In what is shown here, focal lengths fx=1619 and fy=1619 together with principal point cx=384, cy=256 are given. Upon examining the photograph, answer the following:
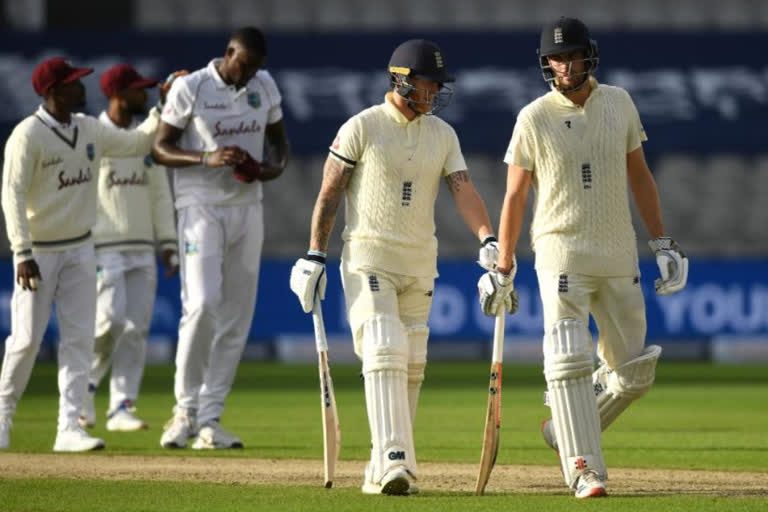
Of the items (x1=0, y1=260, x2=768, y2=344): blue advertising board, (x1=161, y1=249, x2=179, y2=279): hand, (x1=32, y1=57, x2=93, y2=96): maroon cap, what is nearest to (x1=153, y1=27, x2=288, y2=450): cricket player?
(x1=32, y1=57, x2=93, y2=96): maroon cap

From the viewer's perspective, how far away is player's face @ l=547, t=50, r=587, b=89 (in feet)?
22.2

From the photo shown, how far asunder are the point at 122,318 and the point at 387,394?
4.22m

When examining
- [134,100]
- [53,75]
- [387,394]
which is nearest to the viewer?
[387,394]

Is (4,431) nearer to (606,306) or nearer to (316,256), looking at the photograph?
(316,256)

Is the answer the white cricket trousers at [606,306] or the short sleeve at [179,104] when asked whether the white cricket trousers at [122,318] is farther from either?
the white cricket trousers at [606,306]

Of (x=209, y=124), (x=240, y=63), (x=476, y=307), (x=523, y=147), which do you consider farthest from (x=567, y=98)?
(x=476, y=307)

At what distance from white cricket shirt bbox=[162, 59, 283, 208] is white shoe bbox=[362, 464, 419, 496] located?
9.23 ft

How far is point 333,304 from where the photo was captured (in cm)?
1850

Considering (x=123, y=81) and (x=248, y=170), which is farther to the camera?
(x=123, y=81)

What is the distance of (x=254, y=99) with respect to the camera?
364 inches

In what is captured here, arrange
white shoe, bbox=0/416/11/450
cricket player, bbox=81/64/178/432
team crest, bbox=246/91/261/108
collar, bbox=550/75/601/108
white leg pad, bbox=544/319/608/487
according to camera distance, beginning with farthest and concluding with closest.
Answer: cricket player, bbox=81/64/178/432 < team crest, bbox=246/91/261/108 < white shoe, bbox=0/416/11/450 < collar, bbox=550/75/601/108 < white leg pad, bbox=544/319/608/487

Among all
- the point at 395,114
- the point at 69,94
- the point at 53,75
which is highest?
the point at 53,75

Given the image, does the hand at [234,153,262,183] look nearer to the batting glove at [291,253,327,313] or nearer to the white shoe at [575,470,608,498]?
the batting glove at [291,253,327,313]

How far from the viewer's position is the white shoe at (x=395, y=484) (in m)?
6.61
